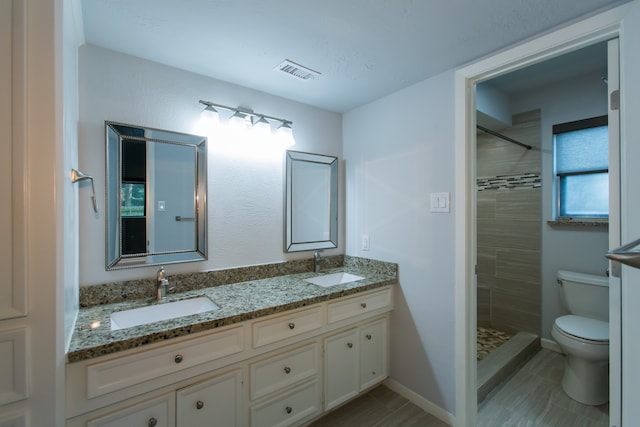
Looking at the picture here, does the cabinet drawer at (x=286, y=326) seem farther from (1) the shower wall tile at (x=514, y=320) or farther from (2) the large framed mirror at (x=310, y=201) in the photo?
(1) the shower wall tile at (x=514, y=320)

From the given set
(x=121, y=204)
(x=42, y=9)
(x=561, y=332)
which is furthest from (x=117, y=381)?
(x=561, y=332)

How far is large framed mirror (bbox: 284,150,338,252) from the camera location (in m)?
2.16

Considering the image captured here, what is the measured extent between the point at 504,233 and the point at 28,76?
339 centimetres

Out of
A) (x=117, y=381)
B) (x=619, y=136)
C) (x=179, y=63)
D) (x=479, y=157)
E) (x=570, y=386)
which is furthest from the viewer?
(x=479, y=157)

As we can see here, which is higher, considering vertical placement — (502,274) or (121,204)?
(121,204)

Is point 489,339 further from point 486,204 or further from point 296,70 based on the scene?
point 296,70


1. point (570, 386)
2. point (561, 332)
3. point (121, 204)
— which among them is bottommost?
point (570, 386)

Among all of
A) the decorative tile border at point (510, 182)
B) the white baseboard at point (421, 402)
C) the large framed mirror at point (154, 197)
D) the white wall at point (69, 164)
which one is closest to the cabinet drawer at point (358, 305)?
the white baseboard at point (421, 402)

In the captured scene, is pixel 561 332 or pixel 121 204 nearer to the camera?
pixel 121 204

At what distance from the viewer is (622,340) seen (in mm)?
1149

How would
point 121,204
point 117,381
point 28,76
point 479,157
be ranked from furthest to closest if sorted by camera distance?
point 479,157, point 121,204, point 117,381, point 28,76

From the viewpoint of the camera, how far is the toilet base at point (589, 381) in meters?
1.85

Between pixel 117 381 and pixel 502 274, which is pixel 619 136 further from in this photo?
pixel 117 381

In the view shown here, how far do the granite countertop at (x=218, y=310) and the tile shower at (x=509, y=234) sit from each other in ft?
4.93
